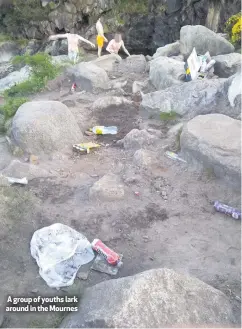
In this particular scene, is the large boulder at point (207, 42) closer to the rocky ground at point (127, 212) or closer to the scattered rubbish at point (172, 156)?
the rocky ground at point (127, 212)

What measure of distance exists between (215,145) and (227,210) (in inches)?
42.7

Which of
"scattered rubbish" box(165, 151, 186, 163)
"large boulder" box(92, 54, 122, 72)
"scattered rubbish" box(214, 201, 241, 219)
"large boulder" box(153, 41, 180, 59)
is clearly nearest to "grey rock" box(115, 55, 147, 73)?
"large boulder" box(92, 54, 122, 72)

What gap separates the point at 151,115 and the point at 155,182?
264cm

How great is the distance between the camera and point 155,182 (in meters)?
6.24

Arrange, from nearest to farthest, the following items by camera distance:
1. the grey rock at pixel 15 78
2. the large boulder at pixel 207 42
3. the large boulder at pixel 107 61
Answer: the large boulder at pixel 207 42 → the grey rock at pixel 15 78 → the large boulder at pixel 107 61

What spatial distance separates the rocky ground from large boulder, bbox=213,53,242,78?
2.69m

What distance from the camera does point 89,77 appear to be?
33.8 ft

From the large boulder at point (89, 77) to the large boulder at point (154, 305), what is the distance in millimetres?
7262

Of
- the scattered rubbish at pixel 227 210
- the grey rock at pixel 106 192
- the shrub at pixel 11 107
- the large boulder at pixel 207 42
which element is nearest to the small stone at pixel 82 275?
the grey rock at pixel 106 192

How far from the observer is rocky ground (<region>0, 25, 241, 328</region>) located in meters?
4.56

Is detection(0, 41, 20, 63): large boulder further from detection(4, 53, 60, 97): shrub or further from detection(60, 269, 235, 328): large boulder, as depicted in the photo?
detection(60, 269, 235, 328): large boulder

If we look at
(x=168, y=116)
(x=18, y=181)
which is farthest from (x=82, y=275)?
(x=168, y=116)

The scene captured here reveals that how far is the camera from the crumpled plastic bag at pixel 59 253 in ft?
14.8

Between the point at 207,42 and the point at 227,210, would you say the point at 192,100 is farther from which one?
the point at 207,42
